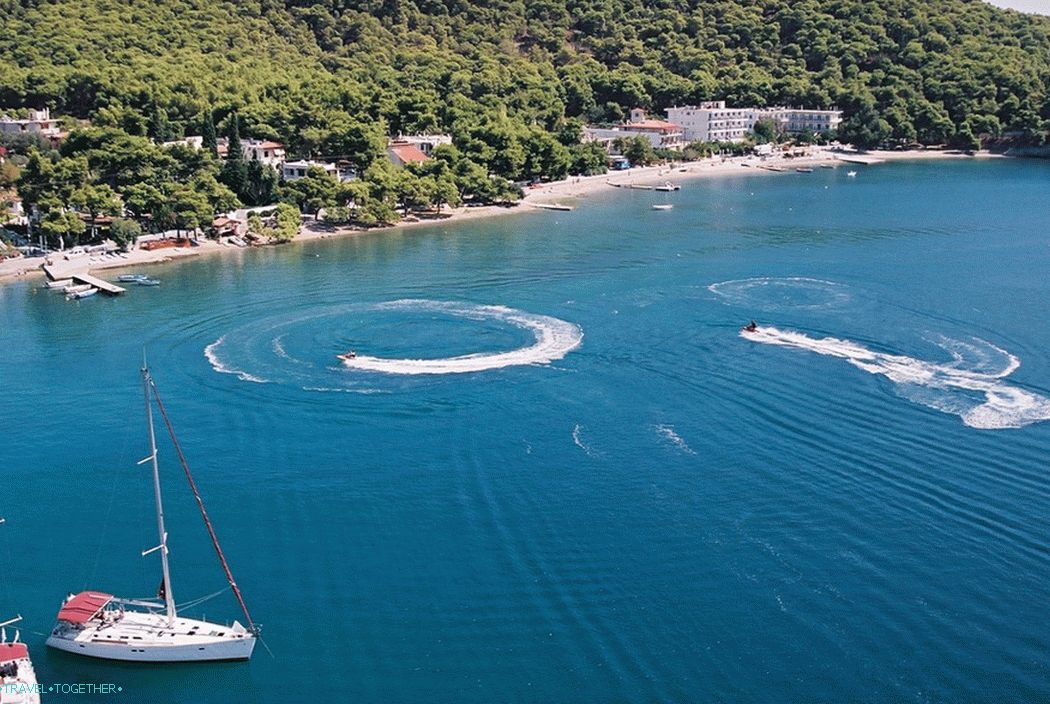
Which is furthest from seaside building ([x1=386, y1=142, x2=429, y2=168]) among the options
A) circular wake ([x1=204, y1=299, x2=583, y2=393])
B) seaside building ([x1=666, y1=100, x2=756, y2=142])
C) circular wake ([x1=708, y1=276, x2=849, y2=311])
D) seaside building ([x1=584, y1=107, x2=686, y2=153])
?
seaside building ([x1=666, y1=100, x2=756, y2=142])

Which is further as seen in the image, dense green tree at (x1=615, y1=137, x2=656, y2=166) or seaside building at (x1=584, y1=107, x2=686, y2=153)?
seaside building at (x1=584, y1=107, x2=686, y2=153)

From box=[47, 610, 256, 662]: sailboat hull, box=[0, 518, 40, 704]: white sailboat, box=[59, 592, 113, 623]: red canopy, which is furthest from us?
box=[59, 592, 113, 623]: red canopy

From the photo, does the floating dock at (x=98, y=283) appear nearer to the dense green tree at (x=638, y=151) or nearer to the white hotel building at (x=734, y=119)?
the dense green tree at (x=638, y=151)

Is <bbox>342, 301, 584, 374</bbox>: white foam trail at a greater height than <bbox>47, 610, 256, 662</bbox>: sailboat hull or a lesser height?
greater

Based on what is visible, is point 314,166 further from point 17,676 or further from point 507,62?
point 507,62

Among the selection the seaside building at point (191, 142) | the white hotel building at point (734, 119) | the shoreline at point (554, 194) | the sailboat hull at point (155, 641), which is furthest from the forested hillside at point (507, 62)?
the sailboat hull at point (155, 641)

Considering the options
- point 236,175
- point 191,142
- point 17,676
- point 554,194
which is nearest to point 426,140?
point 554,194

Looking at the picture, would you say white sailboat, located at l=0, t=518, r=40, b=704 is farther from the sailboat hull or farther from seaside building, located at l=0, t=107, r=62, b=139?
seaside building, located at l=0, t=107, r=62, b=139
